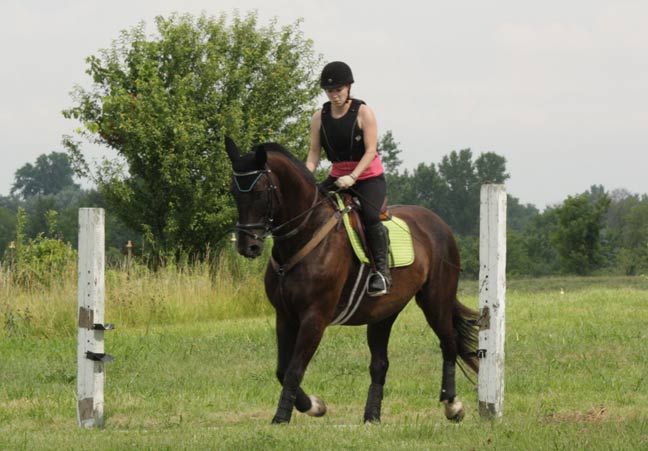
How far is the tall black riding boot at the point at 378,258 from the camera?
30.8 feet

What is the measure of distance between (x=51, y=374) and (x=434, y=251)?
6130 mm

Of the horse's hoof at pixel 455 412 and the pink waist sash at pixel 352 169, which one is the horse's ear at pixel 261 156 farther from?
the horse's hoof at pixel 455 412

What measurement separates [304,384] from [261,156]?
17.3ft

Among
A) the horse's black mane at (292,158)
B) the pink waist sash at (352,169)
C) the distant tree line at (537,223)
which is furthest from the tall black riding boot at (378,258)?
the distant tree line at (537,223)

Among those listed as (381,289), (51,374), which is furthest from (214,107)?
(381,289)

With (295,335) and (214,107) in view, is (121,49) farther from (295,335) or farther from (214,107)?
(295,335)

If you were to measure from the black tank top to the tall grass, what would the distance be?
9909 mm

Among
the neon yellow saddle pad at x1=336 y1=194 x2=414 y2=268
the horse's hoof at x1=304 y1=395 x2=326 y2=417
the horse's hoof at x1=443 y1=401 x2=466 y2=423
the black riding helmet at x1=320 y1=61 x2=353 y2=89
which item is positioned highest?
the black riding helmet at x1=320 y1=61 x2=353 y2=89

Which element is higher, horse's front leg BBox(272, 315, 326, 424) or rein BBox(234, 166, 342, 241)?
rein BBox(234, 166, 342, 241)

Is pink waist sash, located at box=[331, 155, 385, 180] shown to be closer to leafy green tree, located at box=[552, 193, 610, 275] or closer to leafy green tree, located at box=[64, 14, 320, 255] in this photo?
leafy green tree, located at box=[64, 14, 320, 255]

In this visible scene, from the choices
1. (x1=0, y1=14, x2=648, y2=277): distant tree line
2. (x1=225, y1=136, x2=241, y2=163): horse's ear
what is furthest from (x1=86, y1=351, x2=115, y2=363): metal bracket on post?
(x1=0, y1=14, x2=648, y2=277): distant tree line

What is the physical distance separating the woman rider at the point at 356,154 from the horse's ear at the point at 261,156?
0.98 metres

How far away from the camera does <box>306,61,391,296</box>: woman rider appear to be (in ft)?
30.3

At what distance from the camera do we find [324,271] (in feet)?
29.2
